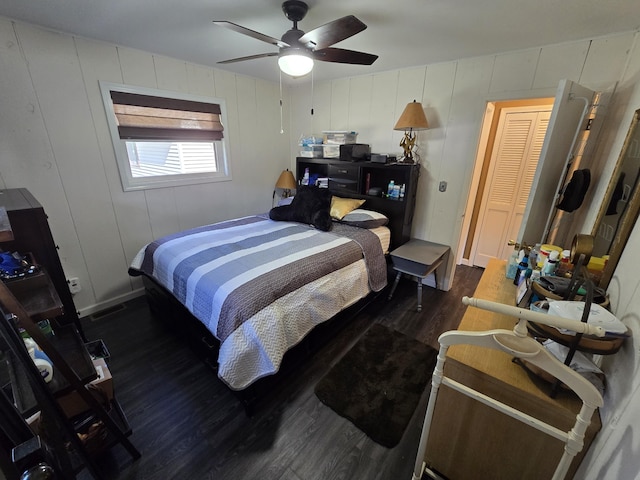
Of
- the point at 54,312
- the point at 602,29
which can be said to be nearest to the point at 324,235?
the point at 54,312

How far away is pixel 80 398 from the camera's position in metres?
1.28

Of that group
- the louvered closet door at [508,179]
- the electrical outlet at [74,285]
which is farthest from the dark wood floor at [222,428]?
the louvered closet door at [508,179]

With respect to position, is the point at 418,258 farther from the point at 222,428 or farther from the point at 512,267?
the point at 222,428

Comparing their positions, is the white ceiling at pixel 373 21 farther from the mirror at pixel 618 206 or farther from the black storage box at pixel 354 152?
the black storage box at pixel 354 152

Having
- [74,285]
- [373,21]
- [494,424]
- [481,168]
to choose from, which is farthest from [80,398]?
[481,168]

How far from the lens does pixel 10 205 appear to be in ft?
5.14

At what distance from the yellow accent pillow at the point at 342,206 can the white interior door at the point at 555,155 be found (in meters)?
1.53

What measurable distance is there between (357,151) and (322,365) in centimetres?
219

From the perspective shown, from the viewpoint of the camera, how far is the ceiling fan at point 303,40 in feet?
4.58

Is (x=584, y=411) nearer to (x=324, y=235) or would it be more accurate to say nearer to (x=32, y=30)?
(x=324, y=235)

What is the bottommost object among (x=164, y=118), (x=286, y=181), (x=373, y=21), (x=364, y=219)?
(x=364, y=219)

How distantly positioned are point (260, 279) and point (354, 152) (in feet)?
6.27

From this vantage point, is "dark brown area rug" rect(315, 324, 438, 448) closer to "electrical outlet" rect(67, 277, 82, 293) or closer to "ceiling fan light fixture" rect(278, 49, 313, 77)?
"ceiling fan light fixture" rect(278, 49, 313, 77)

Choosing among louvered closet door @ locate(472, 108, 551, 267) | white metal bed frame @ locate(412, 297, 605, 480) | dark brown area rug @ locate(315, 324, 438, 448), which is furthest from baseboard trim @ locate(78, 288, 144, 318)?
louvered closet door @ locate(472, 108, 551, 267)
